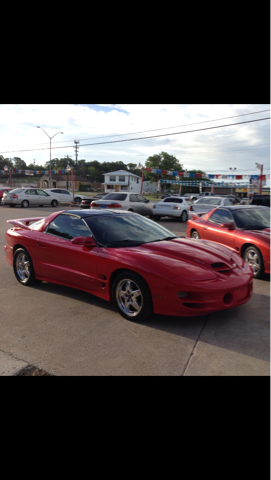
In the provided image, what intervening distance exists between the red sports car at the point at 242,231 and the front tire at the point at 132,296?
3164 millimetres

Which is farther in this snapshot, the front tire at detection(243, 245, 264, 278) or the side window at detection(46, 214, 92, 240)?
the front tire at detection(243, 245, 264, 278)

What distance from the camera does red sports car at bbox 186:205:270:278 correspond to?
650 cm

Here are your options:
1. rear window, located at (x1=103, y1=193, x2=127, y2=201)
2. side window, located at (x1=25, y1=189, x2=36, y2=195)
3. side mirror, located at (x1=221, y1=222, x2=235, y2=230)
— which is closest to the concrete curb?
side mirror, located at (x1=221, y1=222, x2=235, y2=230)

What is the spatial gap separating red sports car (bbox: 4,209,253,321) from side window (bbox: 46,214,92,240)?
2 cm

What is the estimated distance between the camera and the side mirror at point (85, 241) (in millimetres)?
4715

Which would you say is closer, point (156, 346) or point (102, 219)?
point (156, 346)

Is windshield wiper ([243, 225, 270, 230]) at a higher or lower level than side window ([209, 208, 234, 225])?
lower

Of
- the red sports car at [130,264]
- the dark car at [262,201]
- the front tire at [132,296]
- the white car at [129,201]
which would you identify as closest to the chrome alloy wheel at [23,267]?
the red sports car at [130,264]

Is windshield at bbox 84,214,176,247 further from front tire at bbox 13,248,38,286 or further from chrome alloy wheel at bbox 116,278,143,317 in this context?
front tire at bbox 13,248,38,286

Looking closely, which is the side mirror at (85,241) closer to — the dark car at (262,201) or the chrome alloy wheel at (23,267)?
the chrome alloy wheel at (23,267)
